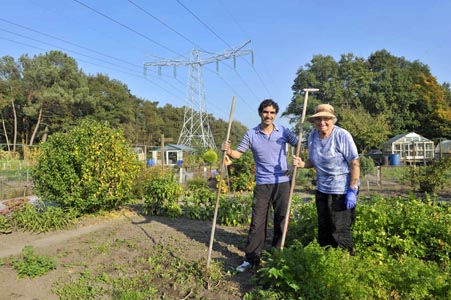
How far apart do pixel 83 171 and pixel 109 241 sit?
2012 millimetres

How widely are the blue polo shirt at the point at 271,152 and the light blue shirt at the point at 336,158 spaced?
0.51 metres

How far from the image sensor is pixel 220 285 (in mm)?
3279

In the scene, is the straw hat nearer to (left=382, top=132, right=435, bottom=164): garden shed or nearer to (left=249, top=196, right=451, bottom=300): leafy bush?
(left=249, top=196, right=451, bottom=300): leafy bush

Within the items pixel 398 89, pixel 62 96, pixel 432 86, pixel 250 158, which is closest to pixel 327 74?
pixel 398 89

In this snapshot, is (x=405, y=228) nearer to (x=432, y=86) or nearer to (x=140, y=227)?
(x=140, y=227)

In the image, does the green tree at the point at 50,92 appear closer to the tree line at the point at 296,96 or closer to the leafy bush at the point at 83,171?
the tree line at the point at 296,96

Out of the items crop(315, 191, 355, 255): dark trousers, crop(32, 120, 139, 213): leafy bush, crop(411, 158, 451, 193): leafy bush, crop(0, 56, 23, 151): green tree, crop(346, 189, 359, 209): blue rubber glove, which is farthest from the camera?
crop(0, 56, 23, 151): green tree

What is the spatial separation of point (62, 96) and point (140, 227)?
37.1 metres

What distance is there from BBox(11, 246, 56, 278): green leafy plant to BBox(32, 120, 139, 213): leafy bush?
7.79ft

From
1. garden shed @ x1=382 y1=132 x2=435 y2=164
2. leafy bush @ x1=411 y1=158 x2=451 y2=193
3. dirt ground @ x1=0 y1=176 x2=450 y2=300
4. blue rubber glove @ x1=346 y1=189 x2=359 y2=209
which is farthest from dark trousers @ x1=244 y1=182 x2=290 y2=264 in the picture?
garden shed @ x1=382 y1=132 x2=435 y2=164

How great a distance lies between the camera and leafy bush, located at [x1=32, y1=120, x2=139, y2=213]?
6.39 metres

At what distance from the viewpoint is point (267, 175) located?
150 inches

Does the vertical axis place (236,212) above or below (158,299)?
above

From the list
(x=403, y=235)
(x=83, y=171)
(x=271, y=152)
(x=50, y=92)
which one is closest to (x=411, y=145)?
(x=403, y=235)
